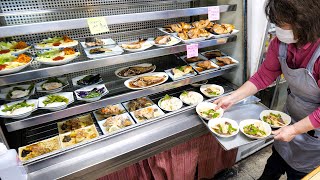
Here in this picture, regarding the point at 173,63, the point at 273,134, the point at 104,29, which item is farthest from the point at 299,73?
the point at 104,29

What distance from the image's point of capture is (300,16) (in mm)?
1287

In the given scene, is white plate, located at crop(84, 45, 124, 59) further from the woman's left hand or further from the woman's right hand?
the woman's left hand

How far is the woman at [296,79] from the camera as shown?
1328 mm

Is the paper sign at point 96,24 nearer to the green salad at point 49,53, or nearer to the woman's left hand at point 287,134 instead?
the green salad at point 49,53

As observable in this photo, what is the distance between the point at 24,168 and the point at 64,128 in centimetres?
48

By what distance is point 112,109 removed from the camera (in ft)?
6.77

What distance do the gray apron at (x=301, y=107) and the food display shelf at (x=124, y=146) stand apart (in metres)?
0.75

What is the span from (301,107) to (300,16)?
0.78 metres

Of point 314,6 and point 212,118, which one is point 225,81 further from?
point 314,6

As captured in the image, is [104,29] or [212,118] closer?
[104,29]

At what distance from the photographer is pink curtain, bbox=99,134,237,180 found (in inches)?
75.5

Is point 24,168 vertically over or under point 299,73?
under

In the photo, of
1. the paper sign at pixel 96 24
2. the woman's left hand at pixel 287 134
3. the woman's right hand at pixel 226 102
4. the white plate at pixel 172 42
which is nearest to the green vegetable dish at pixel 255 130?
the woman's left hand at pixel 287 134

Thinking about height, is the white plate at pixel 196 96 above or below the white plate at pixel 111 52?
below
